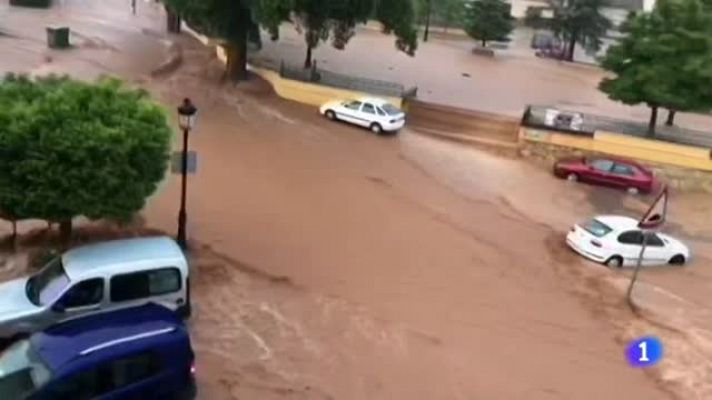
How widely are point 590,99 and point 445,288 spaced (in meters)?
24.8

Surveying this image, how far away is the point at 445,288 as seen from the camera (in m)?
19.2

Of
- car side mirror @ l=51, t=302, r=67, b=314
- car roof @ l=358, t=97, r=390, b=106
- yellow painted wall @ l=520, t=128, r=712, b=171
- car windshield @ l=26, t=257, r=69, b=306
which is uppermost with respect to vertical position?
car roof @ l=358, t=97, r=390, b=106

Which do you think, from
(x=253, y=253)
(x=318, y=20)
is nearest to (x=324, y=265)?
(x=253, y=253)

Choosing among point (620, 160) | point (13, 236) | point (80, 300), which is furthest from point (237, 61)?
point (80, 300)

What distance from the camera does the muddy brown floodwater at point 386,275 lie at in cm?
1534

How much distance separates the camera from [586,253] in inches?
873

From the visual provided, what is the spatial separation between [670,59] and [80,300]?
71.3ft

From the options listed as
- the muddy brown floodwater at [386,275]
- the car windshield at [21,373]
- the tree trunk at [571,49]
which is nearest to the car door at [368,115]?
the muddy brown floodwater at [386,275]

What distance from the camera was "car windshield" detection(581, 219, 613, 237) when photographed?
22062mm

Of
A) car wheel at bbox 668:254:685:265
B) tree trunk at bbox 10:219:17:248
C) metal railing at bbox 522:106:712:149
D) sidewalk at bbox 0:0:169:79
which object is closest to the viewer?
tree trunk at bbox 10:219:17:248

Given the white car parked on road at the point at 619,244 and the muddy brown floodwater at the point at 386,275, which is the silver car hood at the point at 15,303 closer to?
the muddy brown floodwater at the point at 386,275

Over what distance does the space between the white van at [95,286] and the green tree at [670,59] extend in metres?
19.5

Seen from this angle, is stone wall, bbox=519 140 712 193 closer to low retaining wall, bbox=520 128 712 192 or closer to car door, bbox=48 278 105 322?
low retaining wall, bbox=520 128 712 192

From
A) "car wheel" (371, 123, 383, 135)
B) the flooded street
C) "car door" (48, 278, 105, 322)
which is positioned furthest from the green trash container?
"car door" (48, 278, 105, 322)
